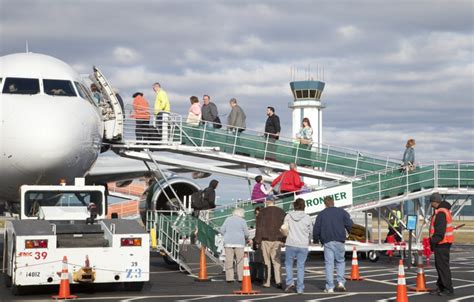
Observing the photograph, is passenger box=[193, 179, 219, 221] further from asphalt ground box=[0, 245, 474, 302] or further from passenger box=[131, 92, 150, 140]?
passenger box=[131, 92, 150, 140]

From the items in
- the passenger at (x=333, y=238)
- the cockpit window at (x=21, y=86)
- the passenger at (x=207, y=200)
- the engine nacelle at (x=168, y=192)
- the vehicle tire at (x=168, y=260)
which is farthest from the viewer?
the engine nacelle at (x=168, y=192)

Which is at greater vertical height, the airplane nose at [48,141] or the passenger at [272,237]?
the airplane nose at [48,141]

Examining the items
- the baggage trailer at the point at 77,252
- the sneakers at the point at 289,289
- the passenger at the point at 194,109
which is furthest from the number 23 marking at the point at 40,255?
the passenger at the point at 194,109

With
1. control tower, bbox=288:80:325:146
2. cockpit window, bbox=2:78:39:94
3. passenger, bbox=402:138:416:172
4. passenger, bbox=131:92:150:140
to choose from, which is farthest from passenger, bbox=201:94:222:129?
control tower, bbox=288:80:325:146

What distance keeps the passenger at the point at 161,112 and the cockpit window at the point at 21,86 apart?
5.36 meters

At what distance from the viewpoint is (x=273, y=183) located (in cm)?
2427

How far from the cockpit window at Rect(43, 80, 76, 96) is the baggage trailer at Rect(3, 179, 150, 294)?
326 cm

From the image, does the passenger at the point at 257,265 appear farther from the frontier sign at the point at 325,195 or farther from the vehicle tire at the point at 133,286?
the frontier sign at the point at 325,195

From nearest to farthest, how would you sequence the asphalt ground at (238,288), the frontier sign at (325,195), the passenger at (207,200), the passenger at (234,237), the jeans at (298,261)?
the asphalt ground at (238,288) → the jeans at (298,261) → the passenger at (234,237) → the passenger at (207,200) → the frontier sign at (325,195)

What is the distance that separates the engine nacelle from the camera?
25109 millimetres

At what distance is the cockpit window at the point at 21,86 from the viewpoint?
19.2 metres

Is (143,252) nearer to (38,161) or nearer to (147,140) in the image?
(38,161)

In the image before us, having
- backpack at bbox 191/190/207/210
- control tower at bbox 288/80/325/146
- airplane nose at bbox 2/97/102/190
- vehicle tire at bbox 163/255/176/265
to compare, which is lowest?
vehicle tire at bbox 163/255/176/265

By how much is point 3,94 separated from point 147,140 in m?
5.99
